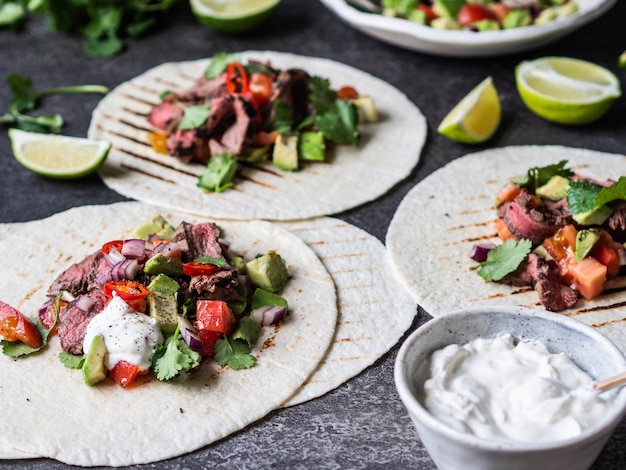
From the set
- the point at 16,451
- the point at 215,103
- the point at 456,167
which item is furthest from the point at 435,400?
the point at 215,103

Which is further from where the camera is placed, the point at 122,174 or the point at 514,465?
the point at 122,174

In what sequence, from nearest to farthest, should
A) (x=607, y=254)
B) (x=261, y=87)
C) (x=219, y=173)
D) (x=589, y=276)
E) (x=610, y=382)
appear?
(x=610, y=382) → (x=589, y=276) → (x=607, y=254) → (x=219, y=173) → (x=261, y=87)

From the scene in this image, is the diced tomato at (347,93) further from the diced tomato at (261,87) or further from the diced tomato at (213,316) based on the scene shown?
the diced tomato at (213,316)

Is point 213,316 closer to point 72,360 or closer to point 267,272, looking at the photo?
point 267,272

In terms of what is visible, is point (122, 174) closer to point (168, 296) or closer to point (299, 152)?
point (299, 152)

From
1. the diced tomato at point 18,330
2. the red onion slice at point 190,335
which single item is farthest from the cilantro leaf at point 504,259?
the diced tomato at point 18,330

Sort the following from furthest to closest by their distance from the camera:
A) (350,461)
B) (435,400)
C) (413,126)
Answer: (413,126) < (350,461) < (435,400)

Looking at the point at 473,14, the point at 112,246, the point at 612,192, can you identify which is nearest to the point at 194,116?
the point at 112,246
